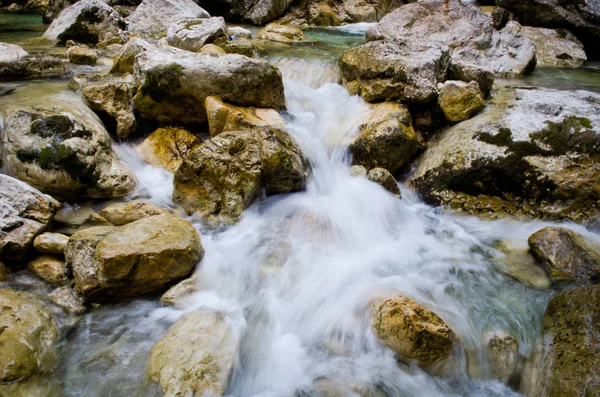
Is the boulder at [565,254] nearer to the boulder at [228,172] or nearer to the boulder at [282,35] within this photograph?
the boulder at [228,172]

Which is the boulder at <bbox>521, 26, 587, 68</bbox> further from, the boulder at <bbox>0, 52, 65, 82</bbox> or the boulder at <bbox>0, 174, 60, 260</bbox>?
Answer: the boulder at <bbox>0, 174, 60, 260</bbox>

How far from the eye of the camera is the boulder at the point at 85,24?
1118 centimetres

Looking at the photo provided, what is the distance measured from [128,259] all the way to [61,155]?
7.55ft

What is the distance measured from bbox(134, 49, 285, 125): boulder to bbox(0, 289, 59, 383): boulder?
12.6 ft

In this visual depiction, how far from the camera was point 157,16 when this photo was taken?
12.3m

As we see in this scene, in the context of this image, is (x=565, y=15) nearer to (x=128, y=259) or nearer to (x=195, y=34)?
(x=195, y=34)

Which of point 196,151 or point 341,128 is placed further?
point 341,128

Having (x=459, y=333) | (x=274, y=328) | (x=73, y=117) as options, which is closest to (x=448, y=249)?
(x=459, y=333)

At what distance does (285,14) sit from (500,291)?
59.5ft

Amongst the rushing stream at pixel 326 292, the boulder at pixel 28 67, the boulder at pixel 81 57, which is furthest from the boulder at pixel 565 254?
the boulder at pixel 81 57

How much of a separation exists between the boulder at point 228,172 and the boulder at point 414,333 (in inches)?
105

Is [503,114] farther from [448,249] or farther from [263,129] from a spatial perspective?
[263,129]

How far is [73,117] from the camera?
5.53m

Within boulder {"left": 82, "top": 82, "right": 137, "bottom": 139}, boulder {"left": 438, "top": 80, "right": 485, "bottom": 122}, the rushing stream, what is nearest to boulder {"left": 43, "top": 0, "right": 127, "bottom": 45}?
the rushing stream
